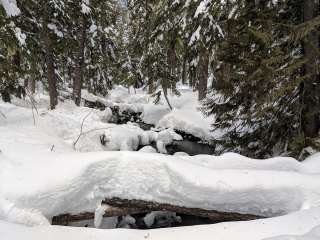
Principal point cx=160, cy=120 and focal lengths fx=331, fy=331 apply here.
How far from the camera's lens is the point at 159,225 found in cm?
524

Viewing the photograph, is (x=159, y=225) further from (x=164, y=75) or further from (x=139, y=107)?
(x=139, y=107)

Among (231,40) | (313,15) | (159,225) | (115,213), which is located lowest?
(159,225)

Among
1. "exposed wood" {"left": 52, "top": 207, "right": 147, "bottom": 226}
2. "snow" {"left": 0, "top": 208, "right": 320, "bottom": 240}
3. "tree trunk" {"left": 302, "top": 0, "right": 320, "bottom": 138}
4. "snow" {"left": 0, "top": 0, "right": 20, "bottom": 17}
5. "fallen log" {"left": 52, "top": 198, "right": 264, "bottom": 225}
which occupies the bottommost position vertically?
"exposed wood" {"left": 52, "top": 207, "right": 147, "bottom": 226}

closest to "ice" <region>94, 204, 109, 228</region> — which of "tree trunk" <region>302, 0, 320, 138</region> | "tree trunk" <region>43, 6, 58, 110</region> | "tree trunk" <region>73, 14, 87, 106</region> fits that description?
"tree trunk" <region>302, 0, 320, 138</region>

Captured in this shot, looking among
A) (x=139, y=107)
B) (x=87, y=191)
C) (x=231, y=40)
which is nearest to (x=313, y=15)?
(x=231, y=40)

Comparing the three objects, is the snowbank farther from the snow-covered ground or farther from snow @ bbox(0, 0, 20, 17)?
snow @ bbox(0, 0, 20, 17)

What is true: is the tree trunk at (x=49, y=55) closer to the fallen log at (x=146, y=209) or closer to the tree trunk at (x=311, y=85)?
the tree trunk at (x=311, y=85)

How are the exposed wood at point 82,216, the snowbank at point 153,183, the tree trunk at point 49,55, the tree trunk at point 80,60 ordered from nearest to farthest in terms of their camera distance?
1. the snowbank at point 153,183
2. the exposed wood at point 82,216
3. the tree trunk at point 49,55
4. the tree trunk at point 80,60

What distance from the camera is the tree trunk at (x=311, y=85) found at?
6203mm

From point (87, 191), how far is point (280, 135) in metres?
4.50

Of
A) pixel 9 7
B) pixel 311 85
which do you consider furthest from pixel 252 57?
pixel 9 7

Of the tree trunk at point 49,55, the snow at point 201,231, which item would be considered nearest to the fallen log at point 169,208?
the snow at point 201,231

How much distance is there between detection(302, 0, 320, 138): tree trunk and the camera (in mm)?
6203

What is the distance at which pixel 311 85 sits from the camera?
645cm
